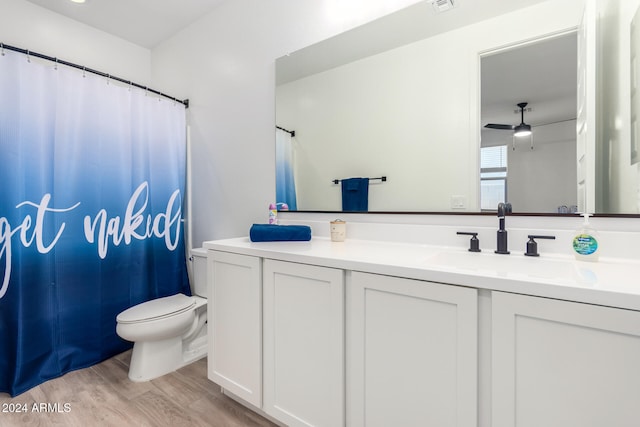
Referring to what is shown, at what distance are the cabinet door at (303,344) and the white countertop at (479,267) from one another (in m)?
0.08

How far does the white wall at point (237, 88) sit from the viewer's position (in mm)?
1823

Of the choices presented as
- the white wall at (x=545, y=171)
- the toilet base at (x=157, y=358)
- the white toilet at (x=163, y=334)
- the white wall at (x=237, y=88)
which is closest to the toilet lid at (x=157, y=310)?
the white toilet at (x=163, y=334)

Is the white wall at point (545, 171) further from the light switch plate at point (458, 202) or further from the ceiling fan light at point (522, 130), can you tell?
the light switch plate at point (458, 202)

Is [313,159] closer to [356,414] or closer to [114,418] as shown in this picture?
[356,414]

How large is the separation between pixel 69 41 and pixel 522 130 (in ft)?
10.2

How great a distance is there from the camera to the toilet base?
1819 millimetres

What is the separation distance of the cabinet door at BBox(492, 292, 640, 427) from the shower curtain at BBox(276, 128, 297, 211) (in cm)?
131

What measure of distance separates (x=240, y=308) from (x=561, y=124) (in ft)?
5.08

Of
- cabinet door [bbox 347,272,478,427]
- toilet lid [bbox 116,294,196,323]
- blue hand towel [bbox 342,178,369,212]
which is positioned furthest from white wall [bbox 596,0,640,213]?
toilet lid [bbox 116,294,196,323]

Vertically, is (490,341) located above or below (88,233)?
below

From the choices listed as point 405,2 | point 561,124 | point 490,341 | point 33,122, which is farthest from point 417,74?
point 33,122

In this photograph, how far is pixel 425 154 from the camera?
1.46m

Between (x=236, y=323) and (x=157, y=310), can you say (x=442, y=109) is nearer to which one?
(x=236, y=323)

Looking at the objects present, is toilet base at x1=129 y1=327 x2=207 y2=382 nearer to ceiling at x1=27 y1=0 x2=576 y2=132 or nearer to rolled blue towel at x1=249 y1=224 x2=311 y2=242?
rolled blue towel at x1=249 y1=224 x2=311 y2=242
